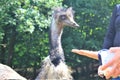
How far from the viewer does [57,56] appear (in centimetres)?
475

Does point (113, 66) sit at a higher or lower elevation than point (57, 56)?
higher

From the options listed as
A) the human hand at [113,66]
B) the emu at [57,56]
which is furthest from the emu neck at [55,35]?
the human hand at [113,66]

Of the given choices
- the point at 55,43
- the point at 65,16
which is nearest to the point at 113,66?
the point at 65,16

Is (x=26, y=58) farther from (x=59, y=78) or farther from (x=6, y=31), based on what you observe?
(x=59, y=78)

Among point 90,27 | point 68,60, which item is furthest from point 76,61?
point 90,27

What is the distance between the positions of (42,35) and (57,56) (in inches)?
115

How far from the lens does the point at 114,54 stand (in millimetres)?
682

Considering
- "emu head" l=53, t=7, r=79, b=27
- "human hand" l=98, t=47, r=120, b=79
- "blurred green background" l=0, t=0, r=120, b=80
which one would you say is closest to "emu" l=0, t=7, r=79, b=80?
"emu head" l=53, t=7, r=79, b=27

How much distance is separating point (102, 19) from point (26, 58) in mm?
1890

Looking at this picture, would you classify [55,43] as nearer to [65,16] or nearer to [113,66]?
[65,16]

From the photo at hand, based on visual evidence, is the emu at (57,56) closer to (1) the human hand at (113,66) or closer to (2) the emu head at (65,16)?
(2) the emu head at (65,16)

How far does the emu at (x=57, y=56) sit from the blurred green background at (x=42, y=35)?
1.46 meters

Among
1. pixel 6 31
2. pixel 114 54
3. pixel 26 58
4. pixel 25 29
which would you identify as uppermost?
pixel 114 54

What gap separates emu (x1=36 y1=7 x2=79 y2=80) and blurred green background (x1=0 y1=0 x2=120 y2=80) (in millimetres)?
1463
